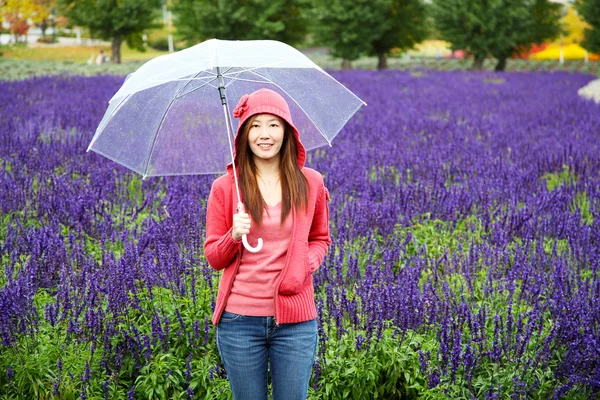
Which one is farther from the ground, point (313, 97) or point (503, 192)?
point (313, 97)

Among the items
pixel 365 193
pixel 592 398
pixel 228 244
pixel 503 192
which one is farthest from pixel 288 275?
pixel 503 192

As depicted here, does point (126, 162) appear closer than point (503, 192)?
Yes

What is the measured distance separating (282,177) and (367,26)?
32.6 metres

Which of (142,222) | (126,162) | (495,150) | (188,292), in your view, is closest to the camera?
(126,162)

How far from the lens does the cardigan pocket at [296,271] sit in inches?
89.8

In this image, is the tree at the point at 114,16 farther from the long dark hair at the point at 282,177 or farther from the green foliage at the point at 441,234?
the long dark hair at the point at 282,177

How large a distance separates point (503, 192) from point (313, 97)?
348cm

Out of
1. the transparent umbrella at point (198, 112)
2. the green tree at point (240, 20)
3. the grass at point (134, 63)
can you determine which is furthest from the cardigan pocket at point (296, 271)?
the green tree at point (240, 20)

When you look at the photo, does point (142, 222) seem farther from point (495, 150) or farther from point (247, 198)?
point (495, 150)

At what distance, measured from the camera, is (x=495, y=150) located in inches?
333

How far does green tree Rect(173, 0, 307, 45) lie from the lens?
3372 cm

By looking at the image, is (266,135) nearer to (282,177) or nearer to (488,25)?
(282,177)

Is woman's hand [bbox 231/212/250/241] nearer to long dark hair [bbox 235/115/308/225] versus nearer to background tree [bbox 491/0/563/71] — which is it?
long dark hair [bbox 235/115/308/225]

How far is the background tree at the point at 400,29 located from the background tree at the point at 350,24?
0.60m
